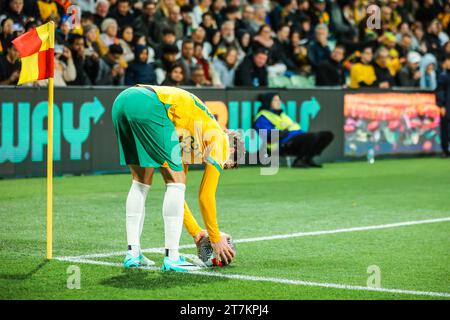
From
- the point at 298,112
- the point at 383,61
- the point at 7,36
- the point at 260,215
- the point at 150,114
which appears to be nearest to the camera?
the point at 150,114

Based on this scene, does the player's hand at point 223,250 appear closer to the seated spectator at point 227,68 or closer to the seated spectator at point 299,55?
the seated spectator at point 227,68

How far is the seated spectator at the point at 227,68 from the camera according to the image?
1916 cm

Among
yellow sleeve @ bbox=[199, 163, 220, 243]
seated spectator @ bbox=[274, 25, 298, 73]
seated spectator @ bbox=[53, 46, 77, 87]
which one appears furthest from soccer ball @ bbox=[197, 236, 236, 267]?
seated spectator @ bbox=[274, 25, 298, 73]

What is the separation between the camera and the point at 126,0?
18.5m

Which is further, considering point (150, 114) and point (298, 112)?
point (298, 112)

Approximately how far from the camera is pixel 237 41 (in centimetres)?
2064

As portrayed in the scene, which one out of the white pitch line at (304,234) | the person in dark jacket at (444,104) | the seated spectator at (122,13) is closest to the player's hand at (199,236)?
the white pitch line at (304,234)

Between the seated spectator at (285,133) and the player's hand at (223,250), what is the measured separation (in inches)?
403

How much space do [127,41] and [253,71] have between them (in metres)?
2.84

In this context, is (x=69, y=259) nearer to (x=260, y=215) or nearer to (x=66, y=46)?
(x=260, y=215)

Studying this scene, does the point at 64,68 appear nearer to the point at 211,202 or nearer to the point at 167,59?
the point at 167,59
